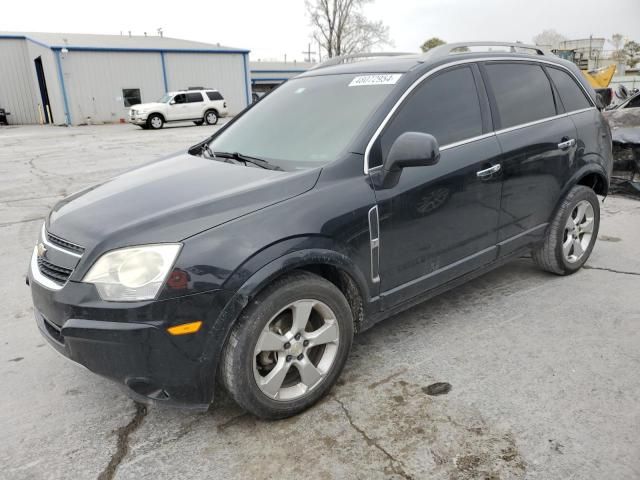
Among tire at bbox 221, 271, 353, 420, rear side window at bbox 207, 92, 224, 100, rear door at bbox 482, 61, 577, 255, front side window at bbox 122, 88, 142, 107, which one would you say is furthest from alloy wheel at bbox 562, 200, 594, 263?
front side window at bbox 122, 88, 142, 107

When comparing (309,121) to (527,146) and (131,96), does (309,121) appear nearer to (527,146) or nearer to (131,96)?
(527,146)

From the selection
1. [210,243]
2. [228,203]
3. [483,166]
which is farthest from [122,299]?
[483,166]

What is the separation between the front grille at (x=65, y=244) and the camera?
7.63 feet

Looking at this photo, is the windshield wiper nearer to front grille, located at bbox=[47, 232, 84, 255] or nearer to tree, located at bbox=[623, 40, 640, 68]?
front grille, located at bbox=[47, 232, 84, 255]

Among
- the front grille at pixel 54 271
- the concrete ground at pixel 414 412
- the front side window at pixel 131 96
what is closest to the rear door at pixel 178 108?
the front side window at pixel 131 96

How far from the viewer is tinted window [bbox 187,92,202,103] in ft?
84.0

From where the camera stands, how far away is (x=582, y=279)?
13.9ft

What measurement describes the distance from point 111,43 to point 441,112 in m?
35.3

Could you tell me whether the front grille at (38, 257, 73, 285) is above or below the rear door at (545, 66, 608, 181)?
below

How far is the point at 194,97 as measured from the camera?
25.8 metres

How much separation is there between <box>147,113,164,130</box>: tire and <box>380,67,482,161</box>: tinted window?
23324mm

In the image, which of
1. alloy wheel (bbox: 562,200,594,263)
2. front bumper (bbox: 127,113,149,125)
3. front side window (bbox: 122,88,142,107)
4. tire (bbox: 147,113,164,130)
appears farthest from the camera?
front side window (bbox: 122,88,142,107)

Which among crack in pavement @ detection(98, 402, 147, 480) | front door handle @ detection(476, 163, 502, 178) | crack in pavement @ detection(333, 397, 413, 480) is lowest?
crack in pavement @ detection(98, 402, 147, 480)

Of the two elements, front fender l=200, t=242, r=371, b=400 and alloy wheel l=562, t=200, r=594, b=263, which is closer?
front fender l=200, t=242, r=371, b=400
